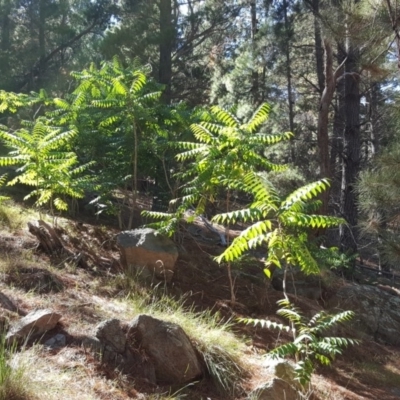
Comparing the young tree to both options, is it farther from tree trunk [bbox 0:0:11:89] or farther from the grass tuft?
tree trunk [bbox 0:0:11:89]

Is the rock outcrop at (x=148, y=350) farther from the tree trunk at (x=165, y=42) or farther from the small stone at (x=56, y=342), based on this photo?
the tree trunk at (x=165, y=42)

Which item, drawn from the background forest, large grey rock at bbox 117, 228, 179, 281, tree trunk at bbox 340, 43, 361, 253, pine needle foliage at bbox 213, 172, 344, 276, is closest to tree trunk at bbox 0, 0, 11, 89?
the background forest

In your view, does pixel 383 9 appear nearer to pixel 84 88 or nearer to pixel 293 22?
pixel 84 88

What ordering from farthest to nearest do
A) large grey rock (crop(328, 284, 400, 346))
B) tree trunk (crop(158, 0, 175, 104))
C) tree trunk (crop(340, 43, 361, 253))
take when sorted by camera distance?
tree trunk (crop(158, 0, 175, 104)) < tree trunk (crop(340, 43, 361, 253)) < large grey rock (crop(328, 284, 400, 346))

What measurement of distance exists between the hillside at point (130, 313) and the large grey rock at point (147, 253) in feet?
0.61

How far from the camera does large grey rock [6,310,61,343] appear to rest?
10.8 ft

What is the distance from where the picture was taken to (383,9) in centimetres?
567

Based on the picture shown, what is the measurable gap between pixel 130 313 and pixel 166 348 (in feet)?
2.68

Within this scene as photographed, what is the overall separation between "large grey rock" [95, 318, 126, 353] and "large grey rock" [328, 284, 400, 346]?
15.4 feet

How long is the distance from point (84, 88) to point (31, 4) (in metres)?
14.3

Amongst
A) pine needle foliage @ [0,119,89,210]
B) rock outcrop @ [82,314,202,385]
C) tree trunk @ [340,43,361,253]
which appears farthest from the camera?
tree trunk @ [340,43,361,253]

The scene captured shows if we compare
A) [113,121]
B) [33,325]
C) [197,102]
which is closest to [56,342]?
[33,325]

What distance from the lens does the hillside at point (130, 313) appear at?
10.5ft

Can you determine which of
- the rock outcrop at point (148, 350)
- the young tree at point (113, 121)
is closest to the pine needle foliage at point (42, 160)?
the young tree at point (113, 121)
